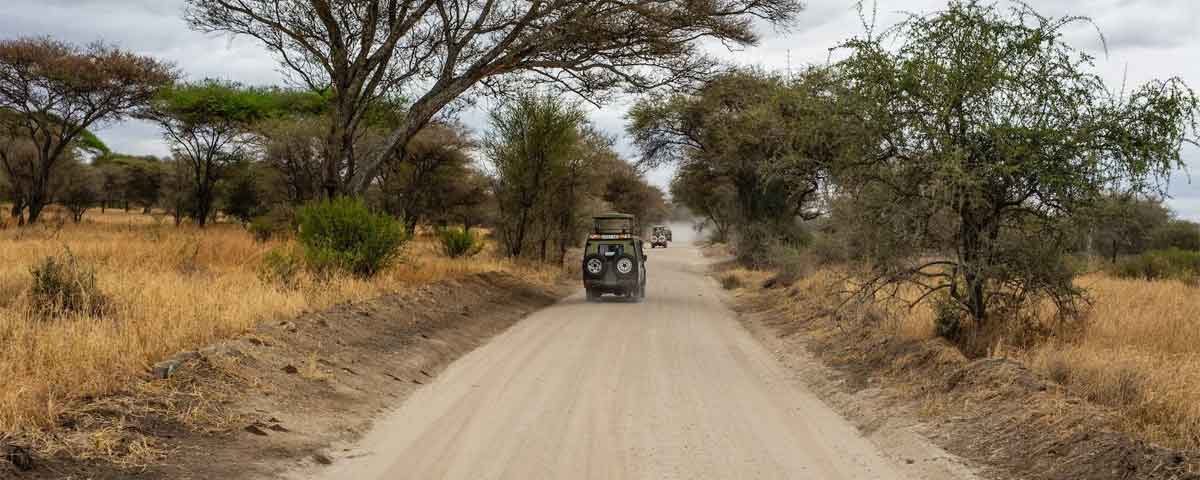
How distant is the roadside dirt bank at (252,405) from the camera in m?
5.57

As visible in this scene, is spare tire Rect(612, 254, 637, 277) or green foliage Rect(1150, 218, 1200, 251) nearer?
spare tire Rect(612, 254, 637, 277)

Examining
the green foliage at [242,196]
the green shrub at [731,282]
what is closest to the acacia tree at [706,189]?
the green shrub at [731,282]

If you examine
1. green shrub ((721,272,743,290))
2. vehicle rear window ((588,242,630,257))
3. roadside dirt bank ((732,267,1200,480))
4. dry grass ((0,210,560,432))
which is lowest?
green shrub ((721,272,743,290))

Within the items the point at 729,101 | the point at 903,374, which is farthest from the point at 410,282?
the point at 729,101

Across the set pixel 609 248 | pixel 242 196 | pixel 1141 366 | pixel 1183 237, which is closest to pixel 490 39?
pixel 609 248

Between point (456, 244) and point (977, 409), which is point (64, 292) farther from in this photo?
point (456, 244)

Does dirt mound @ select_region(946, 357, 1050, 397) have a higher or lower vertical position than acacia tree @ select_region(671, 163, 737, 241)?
lower

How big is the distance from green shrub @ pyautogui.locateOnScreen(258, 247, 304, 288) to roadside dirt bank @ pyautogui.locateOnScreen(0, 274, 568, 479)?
1.99 metres

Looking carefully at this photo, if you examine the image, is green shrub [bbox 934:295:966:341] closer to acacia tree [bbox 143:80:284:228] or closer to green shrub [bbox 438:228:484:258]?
green shrub [bbox 438:228:484:258]

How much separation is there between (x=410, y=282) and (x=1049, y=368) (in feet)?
40.1

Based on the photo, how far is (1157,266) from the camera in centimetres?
2792

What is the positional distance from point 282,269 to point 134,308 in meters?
4.47

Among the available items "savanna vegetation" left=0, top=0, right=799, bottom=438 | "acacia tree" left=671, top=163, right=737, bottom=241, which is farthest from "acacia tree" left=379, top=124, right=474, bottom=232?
Answer: "acacia tree" left=671, top=163, right=737, bottom=241

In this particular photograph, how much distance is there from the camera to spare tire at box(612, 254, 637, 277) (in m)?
20.4
